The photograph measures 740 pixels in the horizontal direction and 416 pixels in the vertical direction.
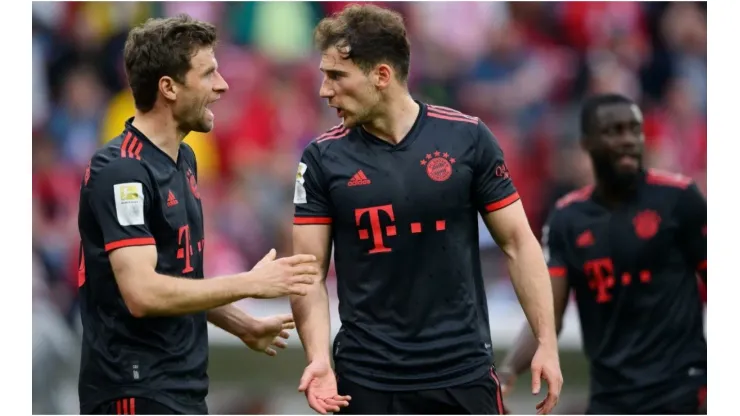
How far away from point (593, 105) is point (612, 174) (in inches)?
18.7

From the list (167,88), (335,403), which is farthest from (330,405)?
(167,88)

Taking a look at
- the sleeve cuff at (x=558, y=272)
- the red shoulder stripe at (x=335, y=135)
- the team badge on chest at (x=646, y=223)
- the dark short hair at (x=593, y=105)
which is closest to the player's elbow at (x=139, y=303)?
the red shoulder stripe at (x=335, y=135)

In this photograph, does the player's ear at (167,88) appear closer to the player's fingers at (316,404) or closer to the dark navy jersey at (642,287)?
the player's fingers at (316,404)

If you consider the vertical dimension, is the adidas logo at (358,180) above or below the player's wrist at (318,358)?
above

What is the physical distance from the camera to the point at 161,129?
4.97 m

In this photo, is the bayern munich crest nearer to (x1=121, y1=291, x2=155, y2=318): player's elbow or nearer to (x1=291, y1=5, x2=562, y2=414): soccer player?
(x1=291, y1=5, x2=562, y2=414): soccer player

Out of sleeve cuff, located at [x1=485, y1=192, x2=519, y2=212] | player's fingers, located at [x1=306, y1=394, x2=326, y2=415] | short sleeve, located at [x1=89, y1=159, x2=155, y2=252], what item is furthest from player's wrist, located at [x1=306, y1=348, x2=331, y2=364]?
sleeve cuff, located at [x1=485, y1=192, x2=519, y2=212]

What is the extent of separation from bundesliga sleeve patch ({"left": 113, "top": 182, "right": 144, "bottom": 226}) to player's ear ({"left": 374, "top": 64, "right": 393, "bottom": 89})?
1.14m

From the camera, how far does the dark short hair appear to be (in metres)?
6.80

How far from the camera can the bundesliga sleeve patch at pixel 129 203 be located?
4625 millimetres

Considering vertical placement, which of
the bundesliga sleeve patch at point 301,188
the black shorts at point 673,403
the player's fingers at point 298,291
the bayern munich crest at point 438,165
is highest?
the bayern munich crest at point 438,165

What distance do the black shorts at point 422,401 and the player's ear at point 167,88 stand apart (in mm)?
1454

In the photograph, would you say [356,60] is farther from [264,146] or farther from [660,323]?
[264,146]

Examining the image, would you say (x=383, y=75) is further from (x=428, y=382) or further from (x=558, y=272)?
(x=558, y=272)
